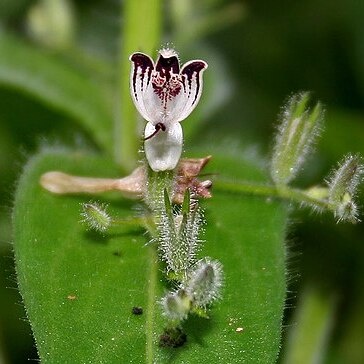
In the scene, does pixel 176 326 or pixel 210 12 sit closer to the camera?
pixel 176 326

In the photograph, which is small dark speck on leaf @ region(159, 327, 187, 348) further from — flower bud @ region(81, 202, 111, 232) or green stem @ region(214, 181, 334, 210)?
green stem @ region(214, 181, 334, 210)

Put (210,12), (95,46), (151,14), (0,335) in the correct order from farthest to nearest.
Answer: (95,46)
(210,12)
(0,335)
(151,14)

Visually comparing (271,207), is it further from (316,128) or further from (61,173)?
(61,173)

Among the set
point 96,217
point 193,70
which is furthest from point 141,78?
point 96,217

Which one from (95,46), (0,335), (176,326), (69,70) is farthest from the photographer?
(95,46)

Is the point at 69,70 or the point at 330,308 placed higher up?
the point at 69,70

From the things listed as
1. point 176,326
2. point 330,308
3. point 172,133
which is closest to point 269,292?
point 176,326
